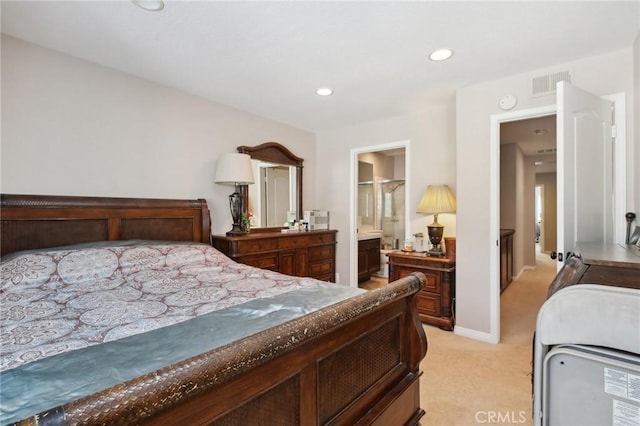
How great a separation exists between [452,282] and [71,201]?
3.51 meters

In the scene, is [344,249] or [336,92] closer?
[336,92]

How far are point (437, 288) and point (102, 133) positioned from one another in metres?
3.48

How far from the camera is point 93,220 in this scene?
2385 millimetres

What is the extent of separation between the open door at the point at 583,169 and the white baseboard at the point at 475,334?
1138mm

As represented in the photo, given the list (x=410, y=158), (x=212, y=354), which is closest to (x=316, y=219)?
(x=410, y=158)

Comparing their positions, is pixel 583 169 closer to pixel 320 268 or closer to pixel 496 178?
pixel 496 178

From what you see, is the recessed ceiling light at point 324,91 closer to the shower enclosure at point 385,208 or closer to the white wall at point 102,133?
the white wall at point 102,133

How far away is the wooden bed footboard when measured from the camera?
0.54 metres

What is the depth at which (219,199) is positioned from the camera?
340 centimetres

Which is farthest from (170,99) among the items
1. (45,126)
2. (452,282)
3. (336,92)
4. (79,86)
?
(452,282)

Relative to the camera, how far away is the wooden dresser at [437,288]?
3.10 metres

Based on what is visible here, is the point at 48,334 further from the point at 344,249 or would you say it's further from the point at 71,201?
the point at 344,249

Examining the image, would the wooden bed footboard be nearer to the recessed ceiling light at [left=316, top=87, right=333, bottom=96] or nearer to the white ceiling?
the white ceiling

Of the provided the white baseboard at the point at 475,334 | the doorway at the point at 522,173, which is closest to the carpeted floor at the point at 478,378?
the white baseboard at the point at 475,334
